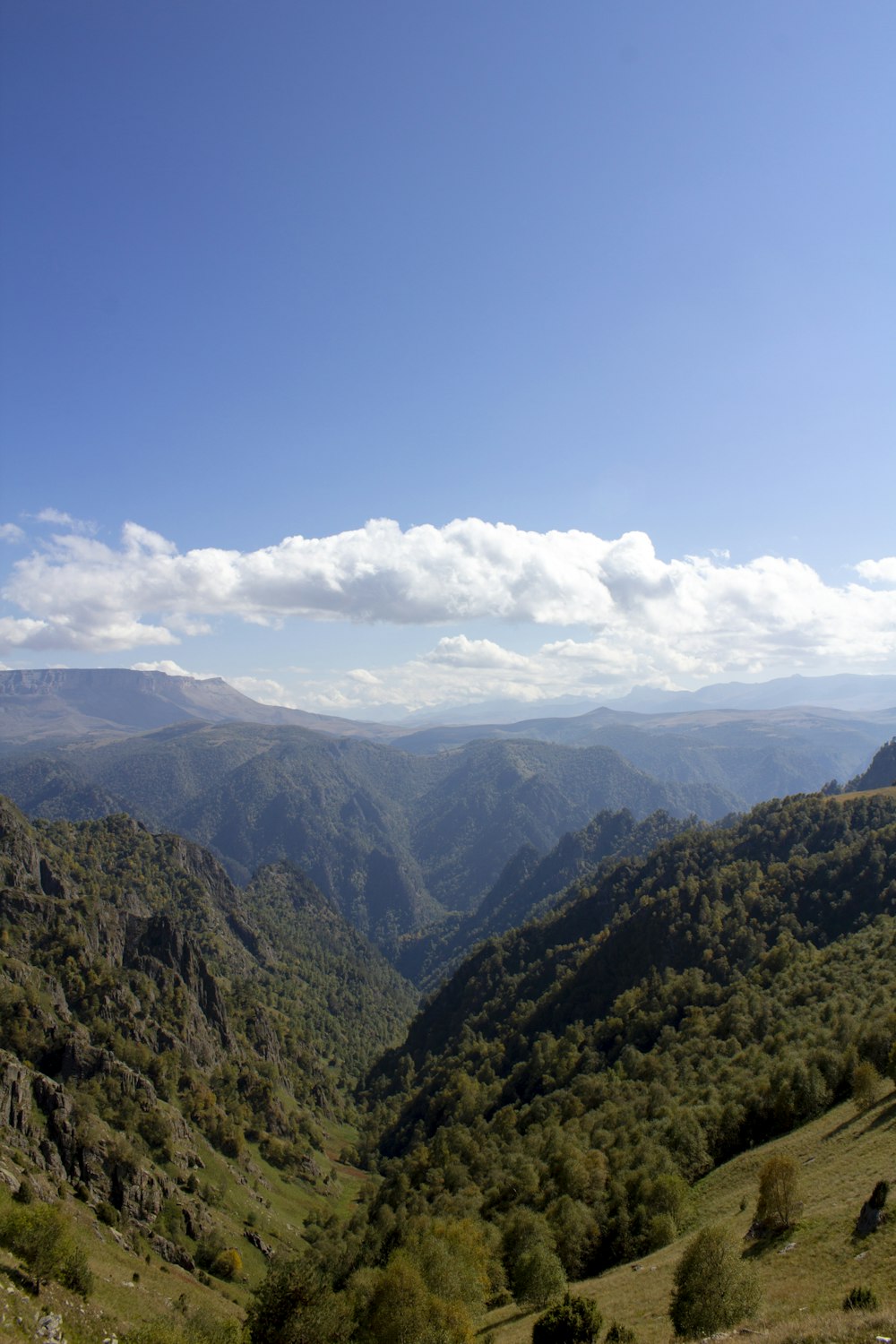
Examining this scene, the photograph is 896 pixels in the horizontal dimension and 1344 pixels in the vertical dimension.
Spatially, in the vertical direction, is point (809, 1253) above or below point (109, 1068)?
above

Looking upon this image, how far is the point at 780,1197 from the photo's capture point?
47.0 metres

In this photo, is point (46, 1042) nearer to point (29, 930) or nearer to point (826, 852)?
point (29, 930)

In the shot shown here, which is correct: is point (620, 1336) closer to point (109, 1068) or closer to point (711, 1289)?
point (711, 1289)

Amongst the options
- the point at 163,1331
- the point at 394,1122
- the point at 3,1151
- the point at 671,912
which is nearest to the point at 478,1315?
the point at 163,1331

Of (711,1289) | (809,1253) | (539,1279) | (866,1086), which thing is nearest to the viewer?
(711,1289)

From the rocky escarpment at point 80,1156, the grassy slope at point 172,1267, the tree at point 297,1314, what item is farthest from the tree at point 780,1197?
the rocky escarpment at point 80,1156

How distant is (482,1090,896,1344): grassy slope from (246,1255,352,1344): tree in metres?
15.0

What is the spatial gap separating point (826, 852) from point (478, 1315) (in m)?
148

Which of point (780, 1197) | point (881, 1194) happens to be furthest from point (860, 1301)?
point (780, 1197)

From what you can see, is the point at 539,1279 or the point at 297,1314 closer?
the point at 539,1279

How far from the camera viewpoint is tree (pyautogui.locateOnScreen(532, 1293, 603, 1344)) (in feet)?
137

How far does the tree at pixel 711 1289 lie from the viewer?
121ft

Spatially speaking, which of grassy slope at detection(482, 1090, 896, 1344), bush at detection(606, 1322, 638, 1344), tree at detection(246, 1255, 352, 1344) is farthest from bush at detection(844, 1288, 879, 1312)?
tree at detection(246, 1255, 352, 1344)

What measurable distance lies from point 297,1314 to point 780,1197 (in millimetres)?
47377
